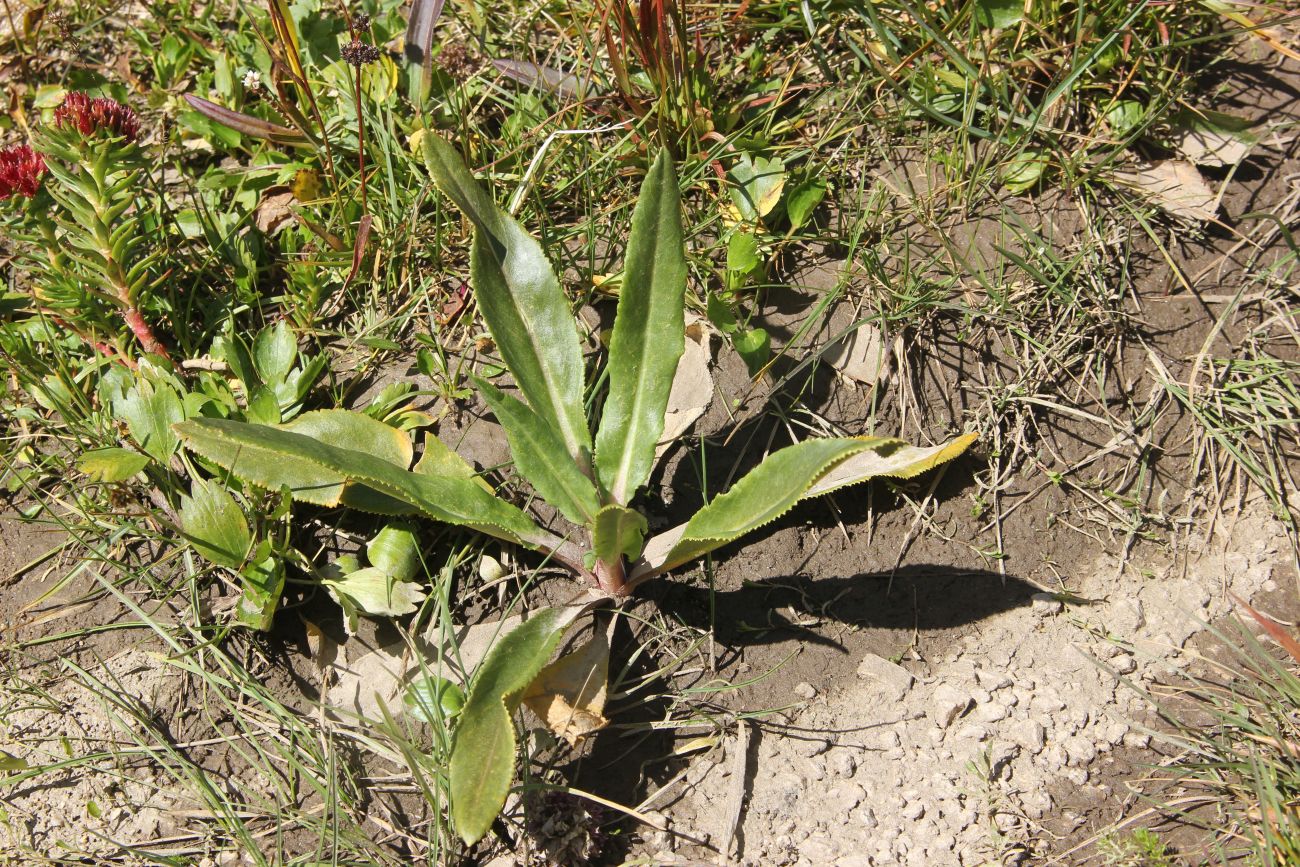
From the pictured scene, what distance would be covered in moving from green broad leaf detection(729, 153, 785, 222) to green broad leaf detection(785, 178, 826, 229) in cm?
4

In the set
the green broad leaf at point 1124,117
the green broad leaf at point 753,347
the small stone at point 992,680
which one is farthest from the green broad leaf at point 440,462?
the green broad leaf at point 1124,117

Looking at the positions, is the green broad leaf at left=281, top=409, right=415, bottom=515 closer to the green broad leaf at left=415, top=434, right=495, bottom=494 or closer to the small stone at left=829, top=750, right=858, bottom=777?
the green broad leaf at left=415, top=434, right=495, bottom=494

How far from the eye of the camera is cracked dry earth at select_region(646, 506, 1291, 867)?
6.53 ft

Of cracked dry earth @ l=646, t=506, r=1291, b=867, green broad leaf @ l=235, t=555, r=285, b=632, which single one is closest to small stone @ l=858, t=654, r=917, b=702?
cracked dry earth @ l=646, t=506, r=1291, b=867

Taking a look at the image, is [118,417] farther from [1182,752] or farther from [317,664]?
[1182,752]

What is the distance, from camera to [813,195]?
8.21 ft

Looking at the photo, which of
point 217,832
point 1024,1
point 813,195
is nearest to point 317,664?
point 217,832

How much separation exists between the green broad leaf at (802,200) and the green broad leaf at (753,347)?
34 cm

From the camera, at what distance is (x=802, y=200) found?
2502 millimetres

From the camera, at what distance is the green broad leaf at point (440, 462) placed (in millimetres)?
2250

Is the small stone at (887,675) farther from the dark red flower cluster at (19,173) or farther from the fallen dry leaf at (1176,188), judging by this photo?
the dark red flower cluster at (19,173)

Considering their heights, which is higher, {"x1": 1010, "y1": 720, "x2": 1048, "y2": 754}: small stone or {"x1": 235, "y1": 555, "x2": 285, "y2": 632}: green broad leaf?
{"x1": 235, "y1": 555, "x2": 285, "y2": 632}: green broad leaf

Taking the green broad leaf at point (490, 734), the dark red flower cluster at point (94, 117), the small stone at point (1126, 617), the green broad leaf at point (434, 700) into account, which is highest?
the dark red flower cluster at point (94, 117)

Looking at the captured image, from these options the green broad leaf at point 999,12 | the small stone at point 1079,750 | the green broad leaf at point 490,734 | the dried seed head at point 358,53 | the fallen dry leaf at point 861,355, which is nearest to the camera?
the green broad leaf at point 490,734
